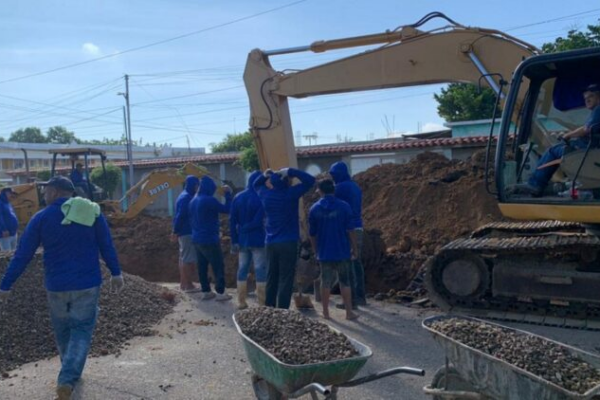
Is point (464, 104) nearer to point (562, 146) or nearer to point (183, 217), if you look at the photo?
point (183, 217)

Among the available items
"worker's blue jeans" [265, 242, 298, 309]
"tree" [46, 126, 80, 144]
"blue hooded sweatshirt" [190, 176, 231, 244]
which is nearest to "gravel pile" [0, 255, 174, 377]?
"blue hooded sweatshirt" [190, 176, 231, 244]

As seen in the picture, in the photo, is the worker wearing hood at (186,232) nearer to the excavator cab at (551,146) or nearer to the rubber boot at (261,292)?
the rubber boot at (261,292)

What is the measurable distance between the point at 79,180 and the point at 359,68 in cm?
1051

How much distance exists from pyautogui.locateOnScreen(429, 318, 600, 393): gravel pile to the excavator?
2.50 meters

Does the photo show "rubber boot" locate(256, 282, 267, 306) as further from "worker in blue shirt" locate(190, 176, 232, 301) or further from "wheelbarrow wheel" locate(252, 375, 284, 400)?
"wheelbarrow wheel" locate(252, 375, 284, 400)

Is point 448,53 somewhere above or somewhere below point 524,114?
above

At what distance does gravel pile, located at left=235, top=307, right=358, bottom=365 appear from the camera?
4895mm

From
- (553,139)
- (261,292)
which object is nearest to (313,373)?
(553,139)

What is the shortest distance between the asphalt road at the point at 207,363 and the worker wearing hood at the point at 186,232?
7.34ft

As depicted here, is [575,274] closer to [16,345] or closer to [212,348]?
[212,348]

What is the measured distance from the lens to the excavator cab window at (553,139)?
260 inches

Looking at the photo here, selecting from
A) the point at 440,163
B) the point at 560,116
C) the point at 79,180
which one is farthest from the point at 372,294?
the point at 79,180

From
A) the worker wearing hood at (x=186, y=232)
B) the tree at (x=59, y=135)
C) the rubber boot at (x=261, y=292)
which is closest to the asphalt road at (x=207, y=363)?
the rubber boot at (x=261, y=292)

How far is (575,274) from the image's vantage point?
25.7 ft
